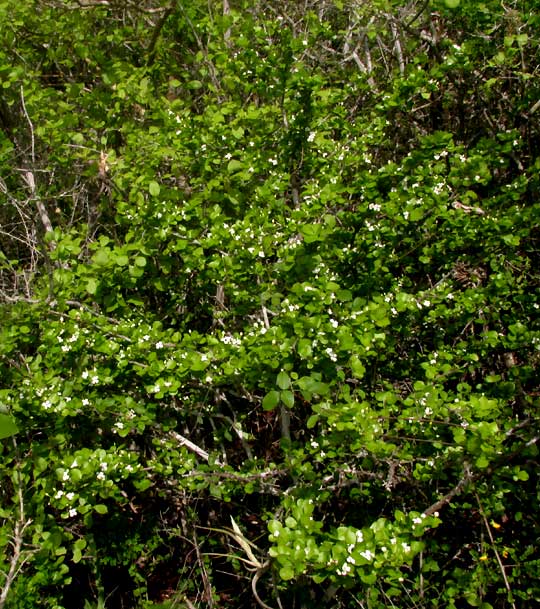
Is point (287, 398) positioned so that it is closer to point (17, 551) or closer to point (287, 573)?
point (287, 573)

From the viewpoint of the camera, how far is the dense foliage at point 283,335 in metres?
2.22

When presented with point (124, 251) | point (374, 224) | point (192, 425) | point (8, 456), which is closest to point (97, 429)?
point (8, 456)

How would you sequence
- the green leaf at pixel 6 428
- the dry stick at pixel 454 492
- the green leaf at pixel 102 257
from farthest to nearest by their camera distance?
the green leaf at pixel 102 257, the dry stick at pixel 454 492, the green leaf at pixel 6 428

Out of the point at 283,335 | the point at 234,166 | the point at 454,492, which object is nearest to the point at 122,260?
the point at 234,166

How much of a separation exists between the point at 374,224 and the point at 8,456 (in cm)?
192

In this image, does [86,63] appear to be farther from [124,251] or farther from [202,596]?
[202,596]

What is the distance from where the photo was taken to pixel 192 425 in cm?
328

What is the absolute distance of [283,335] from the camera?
206 cm

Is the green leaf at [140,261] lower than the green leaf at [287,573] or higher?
higher

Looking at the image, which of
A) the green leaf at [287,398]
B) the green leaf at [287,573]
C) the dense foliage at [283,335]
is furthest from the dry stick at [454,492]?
the green leaf at [287,398]

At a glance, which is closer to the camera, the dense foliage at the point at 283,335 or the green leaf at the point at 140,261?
the dense foliage at the point at 283,335

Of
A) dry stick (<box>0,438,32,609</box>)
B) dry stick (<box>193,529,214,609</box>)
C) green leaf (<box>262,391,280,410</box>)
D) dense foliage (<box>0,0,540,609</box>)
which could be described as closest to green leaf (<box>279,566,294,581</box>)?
dense foliage (<box>0,0,540,609</box>)

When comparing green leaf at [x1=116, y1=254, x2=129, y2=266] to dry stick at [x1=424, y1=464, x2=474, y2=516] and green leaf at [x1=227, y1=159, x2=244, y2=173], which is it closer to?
green leaf at [x1=227, y1=159, x2=244, y2=173]

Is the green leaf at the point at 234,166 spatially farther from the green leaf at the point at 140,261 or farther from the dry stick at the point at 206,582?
the dry stick at the point at 206,582
